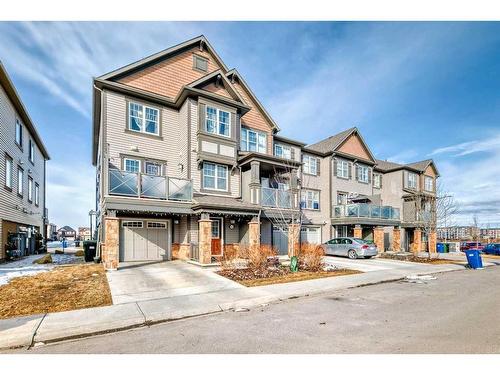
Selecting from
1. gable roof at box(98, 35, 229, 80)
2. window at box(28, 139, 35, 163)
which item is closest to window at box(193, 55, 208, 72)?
gable roof at box(98, 35, 229, 80)

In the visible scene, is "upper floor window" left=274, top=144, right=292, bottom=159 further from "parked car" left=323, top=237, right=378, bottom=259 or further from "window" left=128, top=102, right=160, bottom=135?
"window" left=128, top=102, right=160, bottom=135

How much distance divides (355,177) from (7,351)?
27678mm

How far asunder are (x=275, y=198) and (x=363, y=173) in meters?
14.5

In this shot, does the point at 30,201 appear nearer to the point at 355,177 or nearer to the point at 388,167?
the point at 355,177

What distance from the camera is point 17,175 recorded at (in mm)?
19547

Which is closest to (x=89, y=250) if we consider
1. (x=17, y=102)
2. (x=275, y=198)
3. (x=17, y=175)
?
(x=17, y=175)

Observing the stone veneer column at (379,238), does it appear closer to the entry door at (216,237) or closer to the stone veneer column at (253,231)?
the stone veneer column at (253,231)

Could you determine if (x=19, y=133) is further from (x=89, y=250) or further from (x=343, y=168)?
(x=343, y=168)

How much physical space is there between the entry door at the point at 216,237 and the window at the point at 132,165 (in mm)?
5406

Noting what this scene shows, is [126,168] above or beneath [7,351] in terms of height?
above

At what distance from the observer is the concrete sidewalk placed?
576 centimetres

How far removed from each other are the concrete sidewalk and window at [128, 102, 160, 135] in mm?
11115

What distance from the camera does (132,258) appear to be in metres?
15.9

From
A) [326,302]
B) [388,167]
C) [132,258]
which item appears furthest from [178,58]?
[388,167]
